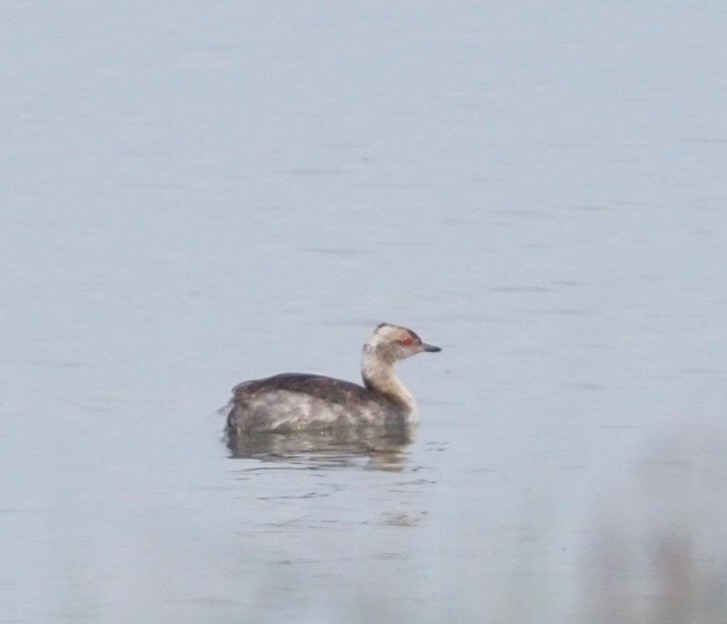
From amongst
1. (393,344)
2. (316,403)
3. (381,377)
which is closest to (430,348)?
(393,344)

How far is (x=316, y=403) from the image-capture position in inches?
541

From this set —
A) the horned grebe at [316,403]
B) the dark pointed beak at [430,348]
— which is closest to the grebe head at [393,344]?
the dark pointed beak at [430,348]

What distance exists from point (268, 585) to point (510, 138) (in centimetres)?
2040

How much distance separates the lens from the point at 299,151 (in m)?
26.2

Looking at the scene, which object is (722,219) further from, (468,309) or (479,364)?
(479,364)

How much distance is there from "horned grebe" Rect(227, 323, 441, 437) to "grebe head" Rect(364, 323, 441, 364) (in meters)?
0.12

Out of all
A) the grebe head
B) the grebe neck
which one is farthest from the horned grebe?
the grebe head

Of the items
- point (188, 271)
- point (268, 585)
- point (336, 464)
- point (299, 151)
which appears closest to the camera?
point (268, 585)

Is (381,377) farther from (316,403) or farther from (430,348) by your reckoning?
(316,403)

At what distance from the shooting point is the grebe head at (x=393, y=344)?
14859 millimetres

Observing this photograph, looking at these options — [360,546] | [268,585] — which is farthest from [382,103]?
[268,585]

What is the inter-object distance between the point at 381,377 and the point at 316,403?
1064 mm

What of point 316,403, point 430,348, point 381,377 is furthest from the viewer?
point 430,348

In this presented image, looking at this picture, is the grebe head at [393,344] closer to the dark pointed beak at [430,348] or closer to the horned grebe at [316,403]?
the dark pointed beak at [430,348]
